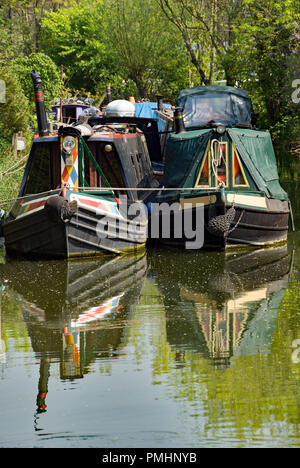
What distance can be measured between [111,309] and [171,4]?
25903 millimetres

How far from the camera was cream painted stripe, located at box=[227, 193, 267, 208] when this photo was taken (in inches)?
561

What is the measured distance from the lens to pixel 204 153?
14734 millimetres

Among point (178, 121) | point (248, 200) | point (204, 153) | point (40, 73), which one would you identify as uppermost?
point (40, 73)

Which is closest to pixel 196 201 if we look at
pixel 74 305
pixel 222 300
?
pixel 222 300

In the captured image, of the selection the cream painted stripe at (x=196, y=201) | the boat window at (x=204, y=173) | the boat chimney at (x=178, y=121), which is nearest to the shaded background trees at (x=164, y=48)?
the boat chimney at (x=178, y=121)

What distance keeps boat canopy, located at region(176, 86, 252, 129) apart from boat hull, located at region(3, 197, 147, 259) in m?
4.41

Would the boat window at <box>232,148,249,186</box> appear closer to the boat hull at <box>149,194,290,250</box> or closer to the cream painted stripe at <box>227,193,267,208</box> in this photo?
the cream painted stripe at <box>227,193,267,208</box>

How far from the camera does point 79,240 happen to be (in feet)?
44.5

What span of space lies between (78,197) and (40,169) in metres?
1.59

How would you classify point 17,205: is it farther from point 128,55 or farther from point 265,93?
point 128,55

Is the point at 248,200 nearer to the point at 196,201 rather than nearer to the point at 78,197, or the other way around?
the point at 196,201

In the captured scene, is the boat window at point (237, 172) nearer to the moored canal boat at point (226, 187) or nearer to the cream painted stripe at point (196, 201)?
the moored canal boat at point (226, 187)

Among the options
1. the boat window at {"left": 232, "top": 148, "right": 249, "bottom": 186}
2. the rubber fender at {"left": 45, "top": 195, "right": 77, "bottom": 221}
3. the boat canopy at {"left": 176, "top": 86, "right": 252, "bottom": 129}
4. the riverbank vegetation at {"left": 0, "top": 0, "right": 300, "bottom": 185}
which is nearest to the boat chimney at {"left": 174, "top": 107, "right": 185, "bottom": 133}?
the boat canopy at {"left": 176, "top": 86, "right": 252, "bottom": 129}

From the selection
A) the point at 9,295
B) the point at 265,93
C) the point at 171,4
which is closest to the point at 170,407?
the point at 9,295
